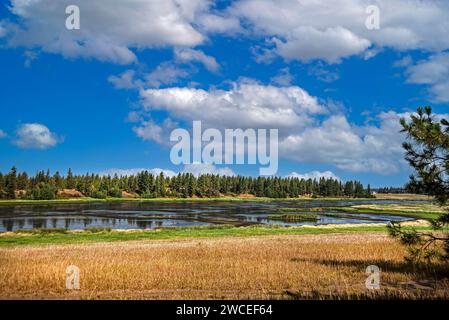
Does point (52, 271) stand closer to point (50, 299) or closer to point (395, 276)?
point (50, 299)

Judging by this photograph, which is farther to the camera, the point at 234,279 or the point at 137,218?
the point at 137,218

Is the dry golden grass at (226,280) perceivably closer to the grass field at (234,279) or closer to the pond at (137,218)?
the grass field at (234,279)

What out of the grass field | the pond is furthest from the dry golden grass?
the pond

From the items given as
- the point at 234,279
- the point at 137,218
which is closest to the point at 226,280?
the point at 234,279

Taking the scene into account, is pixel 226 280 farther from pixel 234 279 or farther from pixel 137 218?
pixel 137 218

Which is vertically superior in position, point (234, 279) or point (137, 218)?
point (234, 279)

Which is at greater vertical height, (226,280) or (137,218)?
(226,280)

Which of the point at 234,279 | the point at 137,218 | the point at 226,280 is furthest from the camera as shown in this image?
the point at 137,218

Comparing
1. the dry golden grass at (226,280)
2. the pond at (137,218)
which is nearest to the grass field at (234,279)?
the dry golden grass at (226,280)

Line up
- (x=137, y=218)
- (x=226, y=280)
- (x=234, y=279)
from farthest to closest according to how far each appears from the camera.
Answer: (x=137, y=218), (x=234, y=279), (x=226, y=280)

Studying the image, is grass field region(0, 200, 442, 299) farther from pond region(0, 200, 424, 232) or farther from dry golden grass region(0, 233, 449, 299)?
pond region(0, 200, 424, 232)
